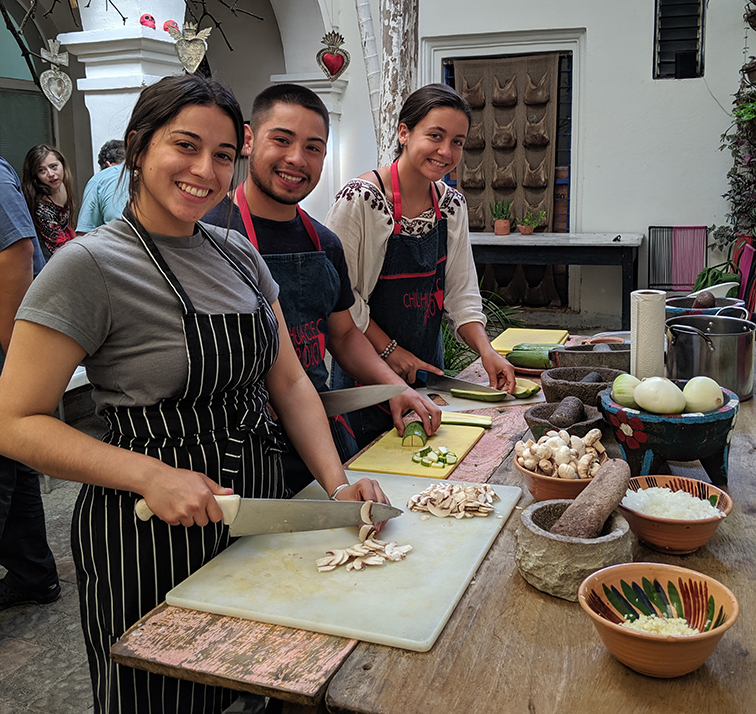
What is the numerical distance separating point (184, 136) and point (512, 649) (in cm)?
113

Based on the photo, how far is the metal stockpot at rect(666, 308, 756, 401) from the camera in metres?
2.23

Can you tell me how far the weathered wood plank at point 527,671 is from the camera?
3.42 feet

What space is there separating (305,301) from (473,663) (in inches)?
52.9

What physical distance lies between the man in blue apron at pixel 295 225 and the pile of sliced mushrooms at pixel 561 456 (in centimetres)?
56

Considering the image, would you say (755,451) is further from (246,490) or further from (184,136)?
(184,136)

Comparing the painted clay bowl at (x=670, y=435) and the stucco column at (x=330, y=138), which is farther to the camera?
the stucco column at (x=330, y=138)

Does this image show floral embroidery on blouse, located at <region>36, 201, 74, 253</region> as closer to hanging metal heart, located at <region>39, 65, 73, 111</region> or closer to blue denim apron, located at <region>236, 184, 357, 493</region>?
hanging metal heart, located at <region>39, 65, 73, 111</region>

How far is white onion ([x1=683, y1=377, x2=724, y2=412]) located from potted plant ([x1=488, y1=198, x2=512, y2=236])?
692cm

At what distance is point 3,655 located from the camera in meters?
3.01

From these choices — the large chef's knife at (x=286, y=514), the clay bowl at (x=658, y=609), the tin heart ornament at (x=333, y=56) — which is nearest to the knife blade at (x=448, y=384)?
the large chef's knife at (x=286, y=514)

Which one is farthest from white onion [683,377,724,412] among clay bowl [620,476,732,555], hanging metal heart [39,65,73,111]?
hanging metal heart [39,65,73,111]

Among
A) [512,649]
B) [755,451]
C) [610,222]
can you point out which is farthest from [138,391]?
[610,222]

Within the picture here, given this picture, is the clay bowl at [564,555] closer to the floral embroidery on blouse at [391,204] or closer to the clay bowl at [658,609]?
the clay bowl at [658,609]

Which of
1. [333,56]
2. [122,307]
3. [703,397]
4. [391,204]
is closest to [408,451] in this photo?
[703,397]
